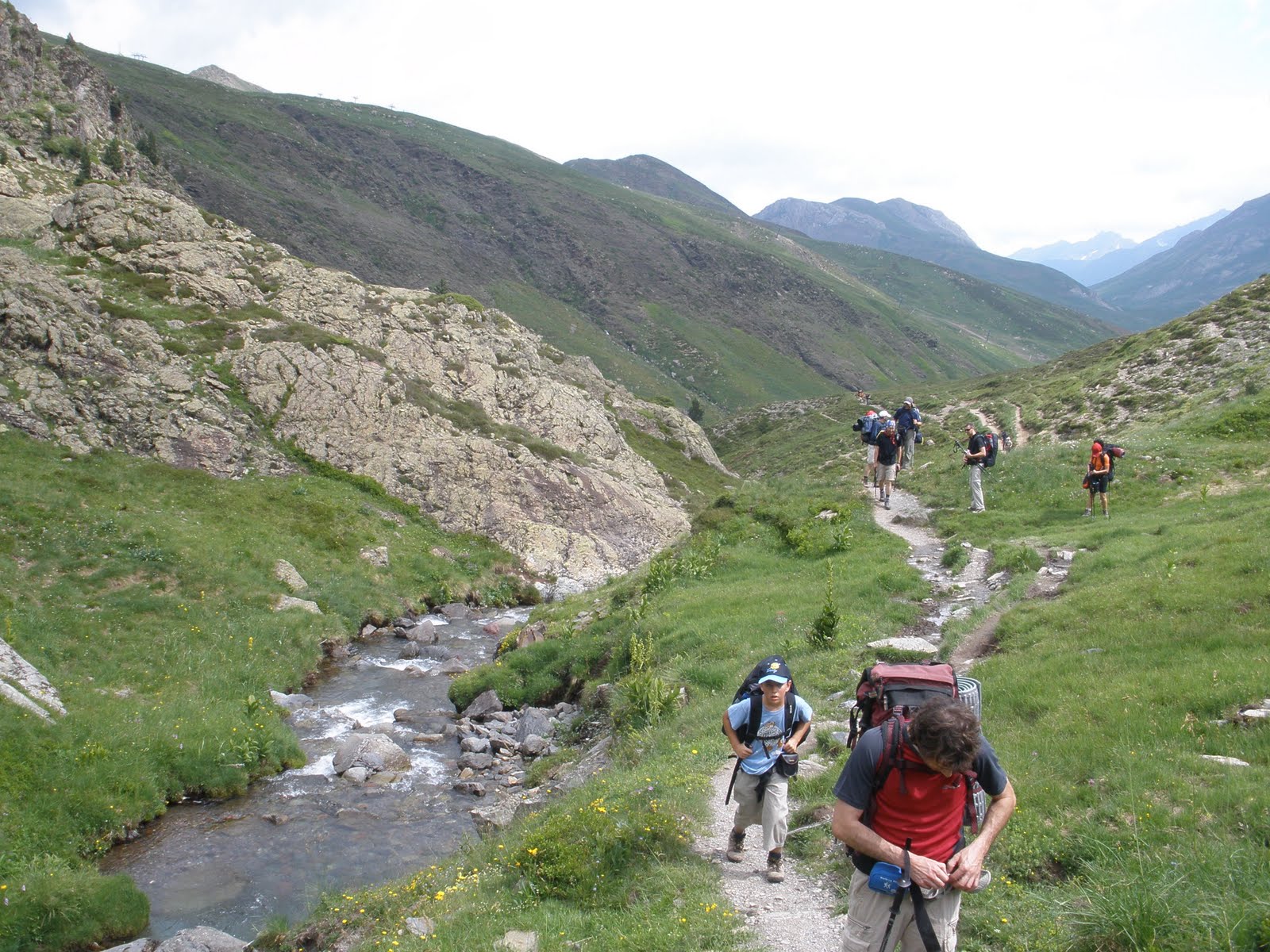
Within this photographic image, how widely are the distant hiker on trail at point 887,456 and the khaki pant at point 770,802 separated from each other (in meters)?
21.4

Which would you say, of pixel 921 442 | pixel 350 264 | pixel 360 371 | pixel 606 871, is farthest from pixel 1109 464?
pixel 350 264

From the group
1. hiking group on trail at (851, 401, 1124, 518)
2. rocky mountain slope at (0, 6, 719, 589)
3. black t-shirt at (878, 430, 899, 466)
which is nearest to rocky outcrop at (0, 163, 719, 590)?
rocky mountain slope at (0, 6, 719, 589)

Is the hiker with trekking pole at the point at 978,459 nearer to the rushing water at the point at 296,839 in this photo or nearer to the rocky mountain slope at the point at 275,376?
the rushing water at the point at 296,839

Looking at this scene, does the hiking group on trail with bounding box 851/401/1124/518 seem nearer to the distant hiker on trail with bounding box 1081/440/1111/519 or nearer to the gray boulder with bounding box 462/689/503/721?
the distant hiker on trail with bounding box 1081/440/1111/519

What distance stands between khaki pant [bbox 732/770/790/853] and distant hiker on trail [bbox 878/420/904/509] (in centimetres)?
2143

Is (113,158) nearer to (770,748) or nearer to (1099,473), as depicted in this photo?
(1099,473)

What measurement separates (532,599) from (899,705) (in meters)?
36.8

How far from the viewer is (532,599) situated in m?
41.8

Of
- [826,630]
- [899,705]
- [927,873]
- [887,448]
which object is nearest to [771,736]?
[899,705]

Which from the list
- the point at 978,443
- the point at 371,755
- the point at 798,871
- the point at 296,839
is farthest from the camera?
the point at 978,443

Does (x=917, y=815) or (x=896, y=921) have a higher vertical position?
(x=917, y=815)

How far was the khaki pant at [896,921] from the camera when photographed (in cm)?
577

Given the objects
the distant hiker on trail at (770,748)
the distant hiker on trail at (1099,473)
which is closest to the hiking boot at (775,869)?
the distant hiker on trail at (770,748)

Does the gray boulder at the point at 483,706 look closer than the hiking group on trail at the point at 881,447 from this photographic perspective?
Yes
